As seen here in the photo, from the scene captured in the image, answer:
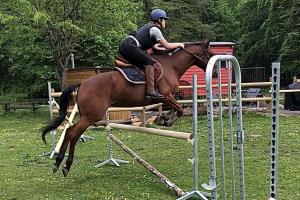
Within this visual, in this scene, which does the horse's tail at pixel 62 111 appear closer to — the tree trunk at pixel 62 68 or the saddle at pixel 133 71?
the saddle at pixel 133 71

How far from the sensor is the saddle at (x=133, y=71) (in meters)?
7.11

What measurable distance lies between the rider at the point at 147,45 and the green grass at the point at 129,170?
5.03 ft

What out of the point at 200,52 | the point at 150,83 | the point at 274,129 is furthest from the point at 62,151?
the point at 274,129

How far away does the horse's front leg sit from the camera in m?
7.37

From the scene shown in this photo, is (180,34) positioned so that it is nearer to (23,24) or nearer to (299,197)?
(23,24)

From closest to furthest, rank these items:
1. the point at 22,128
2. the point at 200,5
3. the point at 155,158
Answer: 1. the point at 155,158
2. the point at 22,128
3. the point at 200,5

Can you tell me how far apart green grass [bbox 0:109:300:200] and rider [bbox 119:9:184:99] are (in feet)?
5.03

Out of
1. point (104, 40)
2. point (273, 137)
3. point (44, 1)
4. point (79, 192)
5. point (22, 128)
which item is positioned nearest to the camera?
point (273, 137)

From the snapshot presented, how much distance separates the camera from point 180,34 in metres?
32.7

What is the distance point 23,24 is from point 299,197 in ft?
48.9

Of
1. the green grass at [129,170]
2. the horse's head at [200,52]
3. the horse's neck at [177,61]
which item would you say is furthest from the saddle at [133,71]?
the green grass at [129,170]

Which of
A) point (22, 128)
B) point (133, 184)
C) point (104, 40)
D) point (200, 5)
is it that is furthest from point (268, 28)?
point (133, 184)

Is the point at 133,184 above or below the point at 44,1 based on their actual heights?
below

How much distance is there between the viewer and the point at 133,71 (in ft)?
23.5
